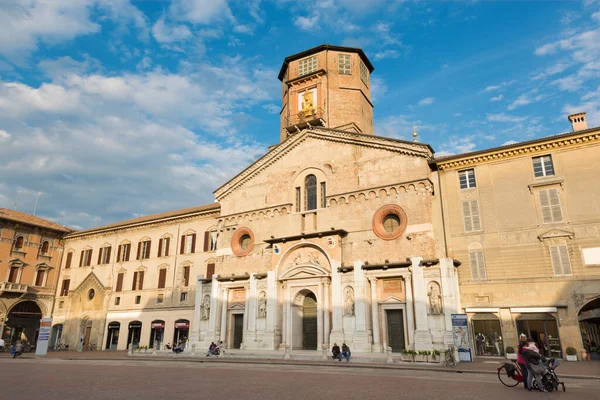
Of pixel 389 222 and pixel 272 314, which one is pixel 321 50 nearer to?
pixel 389 222

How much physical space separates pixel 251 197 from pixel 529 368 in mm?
24136

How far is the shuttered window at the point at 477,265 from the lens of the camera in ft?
80.3

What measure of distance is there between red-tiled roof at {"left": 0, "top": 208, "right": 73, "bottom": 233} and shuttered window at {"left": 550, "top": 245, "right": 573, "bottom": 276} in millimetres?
44604

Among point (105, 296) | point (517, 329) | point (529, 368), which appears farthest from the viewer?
point (105, 296)

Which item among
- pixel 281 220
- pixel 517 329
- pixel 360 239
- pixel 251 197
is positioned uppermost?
pixel 251 197

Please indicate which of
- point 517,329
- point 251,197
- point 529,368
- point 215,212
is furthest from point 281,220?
point 529,368

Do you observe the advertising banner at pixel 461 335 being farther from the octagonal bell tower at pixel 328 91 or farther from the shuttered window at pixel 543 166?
the octagonal bell tower at pixel 328 91

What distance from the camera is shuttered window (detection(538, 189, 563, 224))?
23406 mm

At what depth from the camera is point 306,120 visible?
3391 cm

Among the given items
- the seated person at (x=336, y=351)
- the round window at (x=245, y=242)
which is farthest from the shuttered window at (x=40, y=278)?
the seated person at (x=336, y=351)

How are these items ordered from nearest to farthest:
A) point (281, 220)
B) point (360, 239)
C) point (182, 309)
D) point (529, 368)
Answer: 1. point (529, 368)
2. point (360, 239)
3. point (281, 220)
4. point (182, 309)

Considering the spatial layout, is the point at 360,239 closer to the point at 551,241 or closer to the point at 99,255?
the point at 551,241

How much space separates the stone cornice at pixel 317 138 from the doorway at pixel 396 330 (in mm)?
9935

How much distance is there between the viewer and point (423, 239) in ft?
81.0
